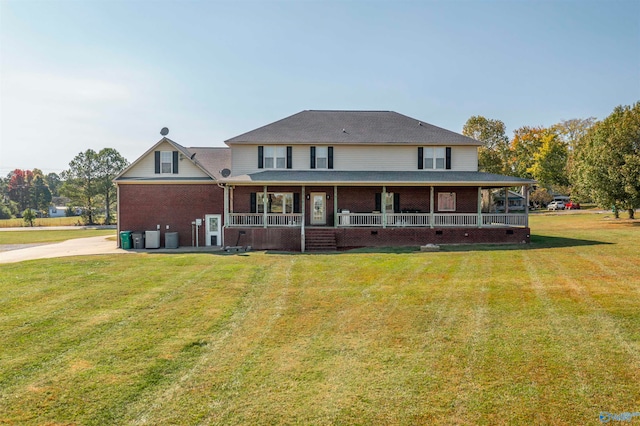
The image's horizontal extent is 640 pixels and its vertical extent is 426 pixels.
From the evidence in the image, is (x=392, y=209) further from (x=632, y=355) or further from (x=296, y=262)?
(x=632, y=355)

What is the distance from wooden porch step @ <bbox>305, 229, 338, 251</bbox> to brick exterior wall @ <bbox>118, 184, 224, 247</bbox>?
5.92 m

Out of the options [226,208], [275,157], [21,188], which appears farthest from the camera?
[21,188]

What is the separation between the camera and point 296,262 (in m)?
15.1

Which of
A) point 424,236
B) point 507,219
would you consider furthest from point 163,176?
point 507,219

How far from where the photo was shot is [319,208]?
23641mm

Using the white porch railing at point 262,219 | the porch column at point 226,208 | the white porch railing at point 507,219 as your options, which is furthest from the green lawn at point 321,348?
the white porch railing at point 262,219

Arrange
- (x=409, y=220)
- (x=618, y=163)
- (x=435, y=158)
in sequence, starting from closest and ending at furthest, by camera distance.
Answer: (x=409, y=220) → (x=435, y=158) → (x=618, y=163)

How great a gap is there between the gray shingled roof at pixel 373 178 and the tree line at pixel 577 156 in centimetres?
399

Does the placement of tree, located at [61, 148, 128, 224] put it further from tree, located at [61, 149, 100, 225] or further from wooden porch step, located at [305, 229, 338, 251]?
wooden porch step, located at [305, 229, 338, 251]

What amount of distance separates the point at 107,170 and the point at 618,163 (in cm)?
5541

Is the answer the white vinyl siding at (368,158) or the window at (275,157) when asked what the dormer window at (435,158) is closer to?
the white vinyl siding at (368,158)

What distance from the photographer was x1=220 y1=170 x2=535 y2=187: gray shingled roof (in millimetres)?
20750

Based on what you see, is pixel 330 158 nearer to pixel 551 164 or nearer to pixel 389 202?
pixel 389 202

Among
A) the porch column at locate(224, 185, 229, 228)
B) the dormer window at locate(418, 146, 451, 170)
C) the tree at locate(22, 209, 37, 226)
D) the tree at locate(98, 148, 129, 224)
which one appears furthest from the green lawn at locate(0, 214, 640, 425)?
the tree at locate(22, 209, 37, 226)
